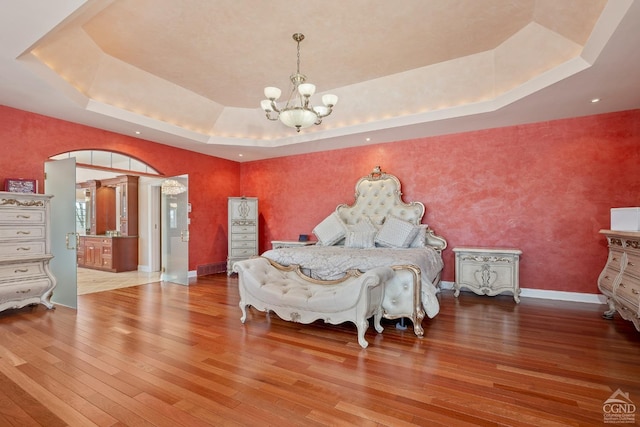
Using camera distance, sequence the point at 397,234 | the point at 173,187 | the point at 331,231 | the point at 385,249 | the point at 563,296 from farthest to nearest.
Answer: the point at 173,187
the point at 331,231
the point at 397,234
the point at 385,249
the point at 563,296

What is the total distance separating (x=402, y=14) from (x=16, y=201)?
5.36 meters

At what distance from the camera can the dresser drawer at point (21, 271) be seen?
3.88 metres

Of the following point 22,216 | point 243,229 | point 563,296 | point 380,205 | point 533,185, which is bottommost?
point 563,296

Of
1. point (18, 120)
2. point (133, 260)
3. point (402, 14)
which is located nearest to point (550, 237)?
point (402, 14)

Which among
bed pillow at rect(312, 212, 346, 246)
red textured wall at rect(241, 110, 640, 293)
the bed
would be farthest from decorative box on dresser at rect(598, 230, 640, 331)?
bed pillow at rect(312, 212, 346, 246)

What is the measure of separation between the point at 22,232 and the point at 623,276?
743 cm

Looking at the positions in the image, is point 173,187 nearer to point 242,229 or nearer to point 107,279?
point 242,229

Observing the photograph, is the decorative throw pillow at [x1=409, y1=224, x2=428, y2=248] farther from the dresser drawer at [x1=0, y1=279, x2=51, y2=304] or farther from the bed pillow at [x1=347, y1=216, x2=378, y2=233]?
the dresser drawer at [x1=0, y1=279, x2=51, y2=304]

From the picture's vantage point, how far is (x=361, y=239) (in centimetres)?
516

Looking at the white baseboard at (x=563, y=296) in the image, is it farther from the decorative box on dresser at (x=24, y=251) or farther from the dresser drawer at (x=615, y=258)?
the decorative box on dresser at (x=24, y=251)

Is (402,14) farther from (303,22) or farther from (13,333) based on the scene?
(13,333)

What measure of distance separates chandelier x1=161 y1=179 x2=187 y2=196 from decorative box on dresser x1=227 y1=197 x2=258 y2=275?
1129 millimetres

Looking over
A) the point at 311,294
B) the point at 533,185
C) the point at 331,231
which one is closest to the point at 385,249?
the point at 331,231

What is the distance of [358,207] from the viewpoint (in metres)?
6.09
